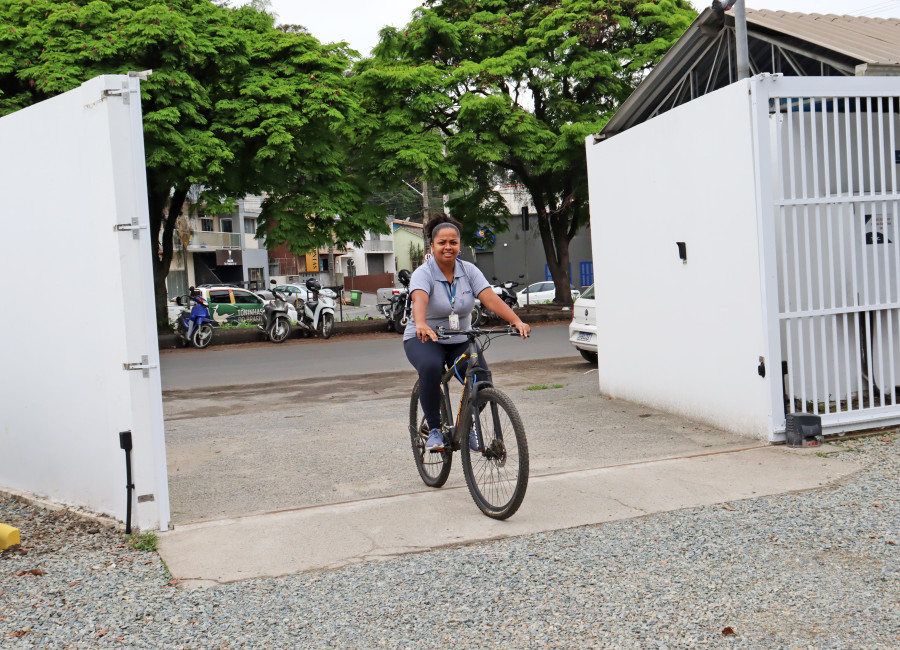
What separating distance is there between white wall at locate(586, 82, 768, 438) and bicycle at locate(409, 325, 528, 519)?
2.53 meters

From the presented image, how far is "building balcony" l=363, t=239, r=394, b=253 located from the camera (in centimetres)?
8075

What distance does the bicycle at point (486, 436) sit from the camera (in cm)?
509

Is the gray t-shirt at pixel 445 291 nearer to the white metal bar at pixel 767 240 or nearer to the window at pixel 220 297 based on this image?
the white metal bar at pixel 767 240

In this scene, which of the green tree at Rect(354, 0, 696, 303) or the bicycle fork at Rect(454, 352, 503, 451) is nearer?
the bicycle fork at Rect(454, 352, 503, 451)

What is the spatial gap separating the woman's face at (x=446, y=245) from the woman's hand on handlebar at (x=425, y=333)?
49cm

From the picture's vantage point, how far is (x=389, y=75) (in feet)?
78.7

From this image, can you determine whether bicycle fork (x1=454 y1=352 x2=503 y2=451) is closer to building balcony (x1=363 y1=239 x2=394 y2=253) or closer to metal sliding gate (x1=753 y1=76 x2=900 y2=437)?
metal sliding gate (x1=753 y1=76 x2=900 y2=437)

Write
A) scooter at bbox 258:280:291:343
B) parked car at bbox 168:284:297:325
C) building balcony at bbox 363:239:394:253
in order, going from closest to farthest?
scooter at bbox 258:280:291:343 < parked car at bbox 168:284:297:325 < building balcony at bbox 363:239:394:253

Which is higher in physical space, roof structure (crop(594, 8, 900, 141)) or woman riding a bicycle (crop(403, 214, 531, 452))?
roof structure (crop(594, 8, 900, 141))

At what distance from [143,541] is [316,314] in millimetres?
18179

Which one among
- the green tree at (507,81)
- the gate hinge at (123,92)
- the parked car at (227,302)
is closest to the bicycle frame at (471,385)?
the gate hinge at (123,92)

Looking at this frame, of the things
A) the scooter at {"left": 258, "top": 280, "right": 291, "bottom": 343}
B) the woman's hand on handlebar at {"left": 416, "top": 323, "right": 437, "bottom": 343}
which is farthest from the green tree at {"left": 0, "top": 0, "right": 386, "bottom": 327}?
the woman's hand on handlebar at {"left": 416, "top": 323, "right": 437, "bottom": 343}

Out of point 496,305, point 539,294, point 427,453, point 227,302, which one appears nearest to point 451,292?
point 496,305

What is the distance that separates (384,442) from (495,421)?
2.93m
